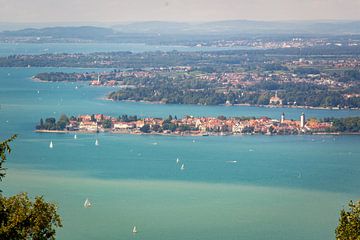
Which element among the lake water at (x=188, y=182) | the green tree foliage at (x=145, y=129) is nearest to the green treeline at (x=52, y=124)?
the lake water at (x=188, y=182)

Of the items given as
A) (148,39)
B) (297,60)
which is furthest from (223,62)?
(148,39)

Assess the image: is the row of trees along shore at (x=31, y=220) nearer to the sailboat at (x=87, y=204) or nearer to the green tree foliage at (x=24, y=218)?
the green tree foliage at (x=24, y=218)

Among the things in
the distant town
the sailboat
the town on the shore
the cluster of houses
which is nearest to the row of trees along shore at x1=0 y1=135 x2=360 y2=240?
the sailboat

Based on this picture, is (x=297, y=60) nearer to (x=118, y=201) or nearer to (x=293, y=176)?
(x=293, y=176)

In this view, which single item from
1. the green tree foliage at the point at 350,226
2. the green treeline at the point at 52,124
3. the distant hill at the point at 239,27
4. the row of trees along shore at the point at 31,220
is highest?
the row of trees along shore at the point at 31,220

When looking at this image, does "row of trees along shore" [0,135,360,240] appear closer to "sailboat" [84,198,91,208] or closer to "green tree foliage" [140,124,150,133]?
Result: "sailboat" [84,198,91,208]

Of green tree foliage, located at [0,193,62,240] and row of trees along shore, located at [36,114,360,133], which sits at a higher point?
green tree foliage, located at [0,193,62,240]

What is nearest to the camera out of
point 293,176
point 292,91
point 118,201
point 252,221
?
point 252,221
